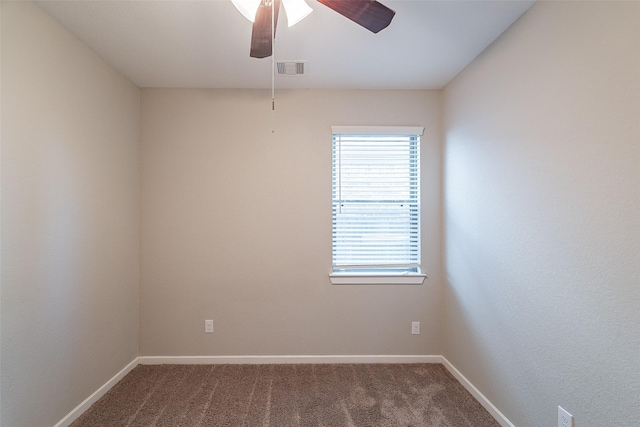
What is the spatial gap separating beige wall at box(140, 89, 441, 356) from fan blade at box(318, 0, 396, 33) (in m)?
1.47

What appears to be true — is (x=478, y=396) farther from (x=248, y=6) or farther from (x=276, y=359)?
(x=248, y=6)

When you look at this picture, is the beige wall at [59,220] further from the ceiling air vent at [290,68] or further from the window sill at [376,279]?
the window sill at [376,279]

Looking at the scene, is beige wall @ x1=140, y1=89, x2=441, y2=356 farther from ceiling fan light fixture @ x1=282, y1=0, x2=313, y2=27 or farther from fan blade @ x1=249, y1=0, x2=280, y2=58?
ceiling fan light fixture @ x1=282, y1=0, x2=313, y2=27

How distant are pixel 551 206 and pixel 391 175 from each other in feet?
4.75

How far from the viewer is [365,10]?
130 centimetres

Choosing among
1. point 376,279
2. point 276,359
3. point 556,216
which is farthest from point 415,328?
point 556,216

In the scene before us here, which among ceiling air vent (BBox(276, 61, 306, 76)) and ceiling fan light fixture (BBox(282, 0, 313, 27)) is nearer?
ceiling fan light fixture (BBox(282, 0, 313, 27))

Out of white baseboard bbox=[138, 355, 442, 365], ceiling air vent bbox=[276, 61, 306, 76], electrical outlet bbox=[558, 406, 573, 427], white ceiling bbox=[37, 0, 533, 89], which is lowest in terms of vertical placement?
white baseboard bbox=[138, 355, 442, 365]

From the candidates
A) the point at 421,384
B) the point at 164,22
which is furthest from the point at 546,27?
the point at 421,384

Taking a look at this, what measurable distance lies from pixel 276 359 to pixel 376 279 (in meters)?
1.22

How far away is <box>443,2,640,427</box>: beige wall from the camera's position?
1.23 meters

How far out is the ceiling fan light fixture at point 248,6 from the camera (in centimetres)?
133

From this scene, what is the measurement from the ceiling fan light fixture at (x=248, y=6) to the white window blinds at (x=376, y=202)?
5.06ft

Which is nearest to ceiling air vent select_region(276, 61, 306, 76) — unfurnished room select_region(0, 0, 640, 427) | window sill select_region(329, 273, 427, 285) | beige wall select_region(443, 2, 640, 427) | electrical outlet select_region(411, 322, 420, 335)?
unfurnished room select_region(0, 0, 640, 427)
